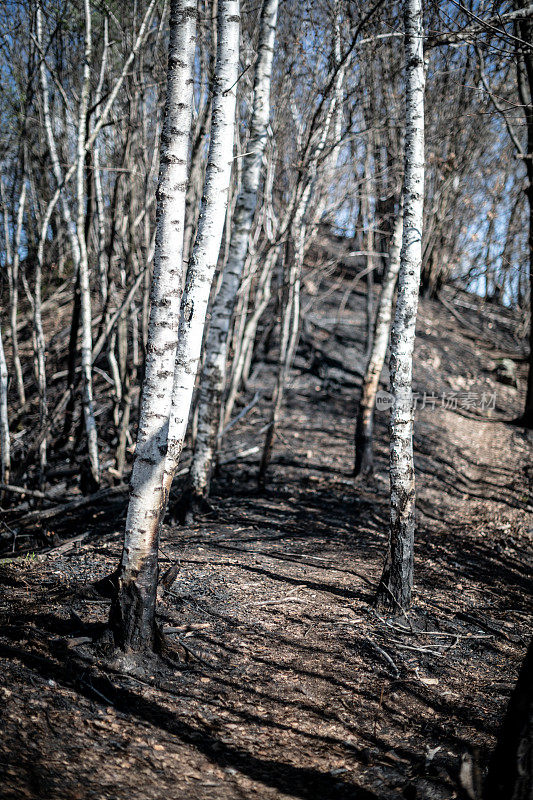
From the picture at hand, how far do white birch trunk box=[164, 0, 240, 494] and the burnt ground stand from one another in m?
1.33

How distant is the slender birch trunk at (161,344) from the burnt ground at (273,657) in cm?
49

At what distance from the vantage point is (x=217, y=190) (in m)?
4.21

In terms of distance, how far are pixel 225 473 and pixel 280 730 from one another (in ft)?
18.2

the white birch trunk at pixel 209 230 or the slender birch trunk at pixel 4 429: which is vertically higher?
the white birch trunk at pixel 209 230

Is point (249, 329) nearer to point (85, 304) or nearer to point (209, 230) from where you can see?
point (85, 304)

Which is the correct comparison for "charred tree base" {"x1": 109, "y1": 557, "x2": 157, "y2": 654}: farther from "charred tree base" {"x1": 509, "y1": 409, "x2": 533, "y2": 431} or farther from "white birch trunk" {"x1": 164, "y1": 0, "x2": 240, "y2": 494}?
"charred tree base" {"x1": 509, "y1": 409, "x2": 533, "y2": 431}

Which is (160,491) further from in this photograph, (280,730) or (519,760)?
(519,760)

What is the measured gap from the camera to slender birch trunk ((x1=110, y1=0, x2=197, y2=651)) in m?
3.15

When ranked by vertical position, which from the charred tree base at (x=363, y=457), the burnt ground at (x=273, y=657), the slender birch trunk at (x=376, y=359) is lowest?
the burnt ground at (x=273, y=657)

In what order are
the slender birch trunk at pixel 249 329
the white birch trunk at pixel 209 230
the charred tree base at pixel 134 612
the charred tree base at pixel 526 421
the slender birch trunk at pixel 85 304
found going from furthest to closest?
1. the charred tree base at pixel 526 421
2. the slender birch trunk at pixel 249 329
3. the slender birch trunk at pixel 85 304
4. the white birch trunk at pixel 209 230
5. the charred tree base at pixel 134 612

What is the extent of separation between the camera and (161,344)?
3213 mm

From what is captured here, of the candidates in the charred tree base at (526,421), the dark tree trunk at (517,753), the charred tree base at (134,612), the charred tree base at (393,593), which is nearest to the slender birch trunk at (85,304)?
the charred tree base at (134,612)

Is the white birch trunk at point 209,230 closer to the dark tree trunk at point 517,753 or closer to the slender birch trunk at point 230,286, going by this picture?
the slender birch trunk at point 230,286

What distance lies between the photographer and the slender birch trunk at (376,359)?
7828 mm
